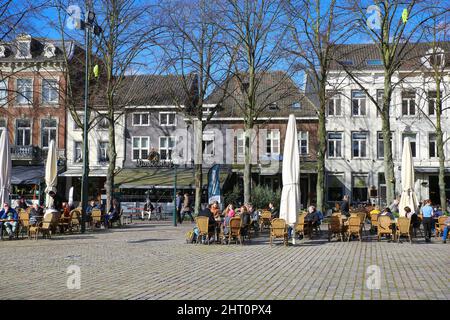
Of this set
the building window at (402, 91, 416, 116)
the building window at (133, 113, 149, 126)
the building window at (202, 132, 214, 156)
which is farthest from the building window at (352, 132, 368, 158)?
the building window at (133, 113, 149, 126)

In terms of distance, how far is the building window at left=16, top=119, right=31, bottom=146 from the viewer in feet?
134

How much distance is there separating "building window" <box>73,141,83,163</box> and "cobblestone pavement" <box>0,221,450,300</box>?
939 inches

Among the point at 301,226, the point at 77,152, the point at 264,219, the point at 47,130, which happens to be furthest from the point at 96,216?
the point at 47,130

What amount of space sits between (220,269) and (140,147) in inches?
1201

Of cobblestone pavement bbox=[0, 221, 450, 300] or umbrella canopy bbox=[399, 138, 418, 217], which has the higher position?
umbrella canopy bbox=[399, 138, 418, 217]

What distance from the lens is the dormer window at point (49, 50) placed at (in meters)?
40.9

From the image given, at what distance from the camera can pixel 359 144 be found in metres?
39.0

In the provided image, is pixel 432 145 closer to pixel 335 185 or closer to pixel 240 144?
pixel 335 185

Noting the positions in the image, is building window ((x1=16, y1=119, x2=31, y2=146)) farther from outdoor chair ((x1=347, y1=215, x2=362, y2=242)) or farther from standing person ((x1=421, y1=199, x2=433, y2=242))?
standing person ((x1=421, y1=199, x2=433, y2=242))

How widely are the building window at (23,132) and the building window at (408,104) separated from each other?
90.8 ft

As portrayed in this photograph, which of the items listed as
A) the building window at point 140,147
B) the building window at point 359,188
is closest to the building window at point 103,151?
the building window at point 140,147

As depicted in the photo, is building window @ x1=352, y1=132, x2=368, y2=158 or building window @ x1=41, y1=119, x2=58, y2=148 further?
building window @ x1=41, y1=119, x2=58, y2=148
